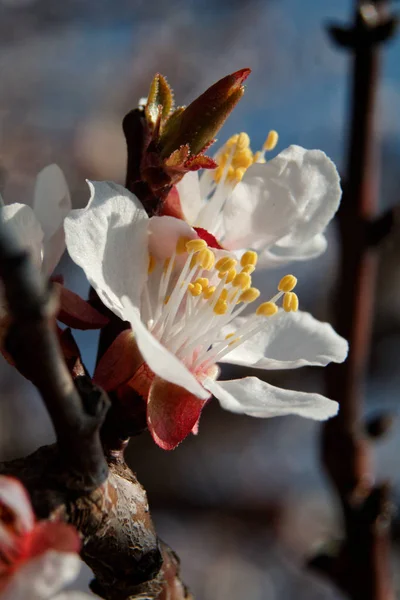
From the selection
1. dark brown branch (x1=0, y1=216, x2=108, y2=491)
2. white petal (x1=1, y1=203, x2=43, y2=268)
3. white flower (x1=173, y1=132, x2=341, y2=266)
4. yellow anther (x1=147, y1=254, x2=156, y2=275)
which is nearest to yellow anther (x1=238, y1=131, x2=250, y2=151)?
white flower (x1=173, y1=132, x2=341, y2=266)

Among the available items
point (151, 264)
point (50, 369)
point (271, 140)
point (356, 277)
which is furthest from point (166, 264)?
point (356, 277)

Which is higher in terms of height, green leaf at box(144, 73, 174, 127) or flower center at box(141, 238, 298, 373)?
green leaf at box(144, 73, 174, 127)

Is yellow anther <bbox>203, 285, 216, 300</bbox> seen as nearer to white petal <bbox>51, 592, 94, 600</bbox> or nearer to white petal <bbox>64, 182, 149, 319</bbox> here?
white petal <bbox>64, 182, 149, 319</bbox>

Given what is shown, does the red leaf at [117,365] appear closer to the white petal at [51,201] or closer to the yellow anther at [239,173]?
the white petal at [51,201]

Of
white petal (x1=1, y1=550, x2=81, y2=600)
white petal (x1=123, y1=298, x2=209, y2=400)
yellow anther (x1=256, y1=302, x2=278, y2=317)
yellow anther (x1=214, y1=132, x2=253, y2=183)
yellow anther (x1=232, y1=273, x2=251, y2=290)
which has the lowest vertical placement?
white petal (x1=1, y1=550, x2=81, y2=600)

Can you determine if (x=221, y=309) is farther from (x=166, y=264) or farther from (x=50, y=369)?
(x=50, y=369)

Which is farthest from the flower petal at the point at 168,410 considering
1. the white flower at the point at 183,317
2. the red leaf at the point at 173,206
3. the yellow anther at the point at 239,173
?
the yellow anther at the point at 239,173

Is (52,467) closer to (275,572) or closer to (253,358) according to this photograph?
(253,358)
